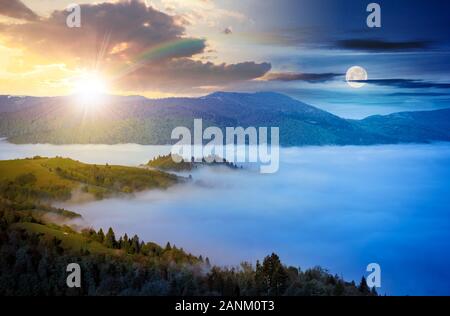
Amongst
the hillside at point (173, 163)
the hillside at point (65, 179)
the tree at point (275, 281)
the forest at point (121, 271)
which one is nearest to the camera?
the forest at point (121, 271)

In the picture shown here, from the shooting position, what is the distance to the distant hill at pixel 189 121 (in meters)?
108

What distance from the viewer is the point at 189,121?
124 m

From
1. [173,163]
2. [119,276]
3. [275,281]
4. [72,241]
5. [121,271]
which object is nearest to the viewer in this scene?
[275,281]

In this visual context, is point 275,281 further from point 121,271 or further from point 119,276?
point 121,271

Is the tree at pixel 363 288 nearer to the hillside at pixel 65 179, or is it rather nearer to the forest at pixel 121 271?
the forest at pixel 121 271

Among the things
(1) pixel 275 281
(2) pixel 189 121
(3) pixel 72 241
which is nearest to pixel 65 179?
(2) pixel 189 121

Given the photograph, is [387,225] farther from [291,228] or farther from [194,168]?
[194,168]

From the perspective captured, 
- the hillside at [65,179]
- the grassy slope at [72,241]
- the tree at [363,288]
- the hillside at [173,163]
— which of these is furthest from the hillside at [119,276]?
the hillside at [173,163]

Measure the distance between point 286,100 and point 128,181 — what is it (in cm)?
5568

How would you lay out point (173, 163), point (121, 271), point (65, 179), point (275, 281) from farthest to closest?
point (173, 163), point (65, 179), point (121, 271), point (275, 281)

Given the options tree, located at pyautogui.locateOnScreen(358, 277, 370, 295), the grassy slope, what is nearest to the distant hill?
the grassy slope

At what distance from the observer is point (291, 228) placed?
10000 cm
